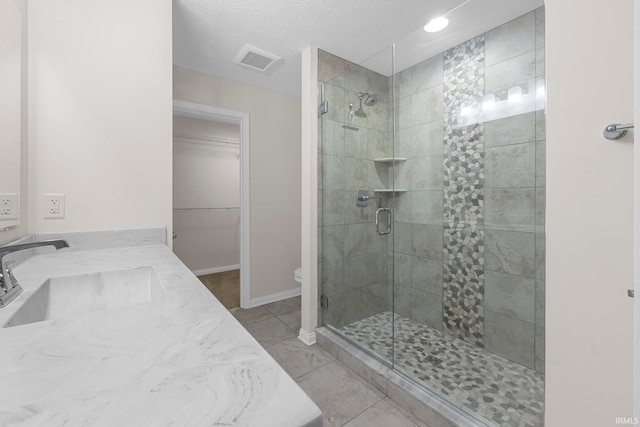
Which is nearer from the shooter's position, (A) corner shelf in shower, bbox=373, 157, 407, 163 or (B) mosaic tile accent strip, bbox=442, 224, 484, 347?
(B) mosaic tile accent strip, bbox=442, 224, 484, 347

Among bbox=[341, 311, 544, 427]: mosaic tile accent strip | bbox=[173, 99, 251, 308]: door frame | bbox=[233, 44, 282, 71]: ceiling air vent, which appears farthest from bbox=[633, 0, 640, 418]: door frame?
bbox=[173, 99, 251, 308]: door frame

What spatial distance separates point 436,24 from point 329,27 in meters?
0.74

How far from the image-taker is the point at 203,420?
1.04 feet

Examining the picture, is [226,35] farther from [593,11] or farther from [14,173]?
[593,11]

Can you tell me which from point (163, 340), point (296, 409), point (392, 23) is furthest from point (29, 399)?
point (392, 23)

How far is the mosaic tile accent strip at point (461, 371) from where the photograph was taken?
1.36 m

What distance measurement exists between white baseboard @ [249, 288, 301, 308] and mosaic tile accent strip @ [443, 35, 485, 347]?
159 cm

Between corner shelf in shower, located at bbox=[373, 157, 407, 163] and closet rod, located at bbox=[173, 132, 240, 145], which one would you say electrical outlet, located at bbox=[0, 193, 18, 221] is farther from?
closet rod, located at bbox=[173, 132, 240, 145]

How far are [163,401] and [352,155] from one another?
2164 millimetres

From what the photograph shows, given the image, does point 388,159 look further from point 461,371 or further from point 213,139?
point 213,139

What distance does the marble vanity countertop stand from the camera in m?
0.32

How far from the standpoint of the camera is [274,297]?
298 cm

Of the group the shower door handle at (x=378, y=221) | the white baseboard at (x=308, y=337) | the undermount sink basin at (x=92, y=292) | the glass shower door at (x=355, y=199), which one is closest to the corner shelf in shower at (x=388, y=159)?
the glass shower door at (x=355, y=199)

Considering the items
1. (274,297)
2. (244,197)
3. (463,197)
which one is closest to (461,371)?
(463,197)
